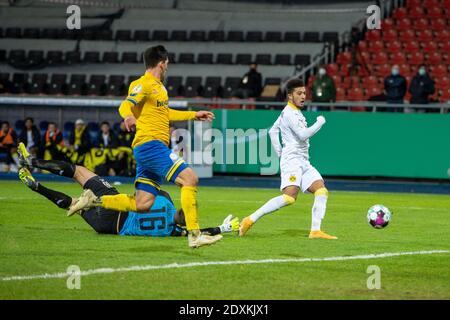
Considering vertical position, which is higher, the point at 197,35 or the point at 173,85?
the point at 197,35

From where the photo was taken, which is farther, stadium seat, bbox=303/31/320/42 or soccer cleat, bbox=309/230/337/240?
stadium seat, bbox=303/31/320/42

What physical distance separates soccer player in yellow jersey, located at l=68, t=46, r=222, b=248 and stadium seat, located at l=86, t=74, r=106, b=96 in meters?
22.2

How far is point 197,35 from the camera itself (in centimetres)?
3634

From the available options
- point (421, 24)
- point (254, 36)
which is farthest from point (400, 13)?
point (254, 36)

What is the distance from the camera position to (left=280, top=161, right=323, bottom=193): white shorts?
1232 cm

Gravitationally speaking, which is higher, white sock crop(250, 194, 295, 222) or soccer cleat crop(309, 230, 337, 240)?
white sock crop(250, 194, 295, 222)

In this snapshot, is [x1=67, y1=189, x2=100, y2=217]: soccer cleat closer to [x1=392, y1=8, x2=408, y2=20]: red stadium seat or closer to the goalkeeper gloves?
the goalkeeper gloves

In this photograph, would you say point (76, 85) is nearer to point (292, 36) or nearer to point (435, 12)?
point (292, 36)

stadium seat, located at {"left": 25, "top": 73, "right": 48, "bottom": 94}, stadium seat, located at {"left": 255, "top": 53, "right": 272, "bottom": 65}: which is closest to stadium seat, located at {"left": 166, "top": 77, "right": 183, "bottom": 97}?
stadium seat, located at {"left": 255, "top": 53, "right": 272, "bottom": 65}

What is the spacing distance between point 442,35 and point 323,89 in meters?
7.82

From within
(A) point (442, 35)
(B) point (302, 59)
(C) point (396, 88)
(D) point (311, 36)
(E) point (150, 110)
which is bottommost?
(E) point (150, 110)

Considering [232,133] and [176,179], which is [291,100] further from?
[232,133]

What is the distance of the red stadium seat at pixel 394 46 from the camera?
106 feet
